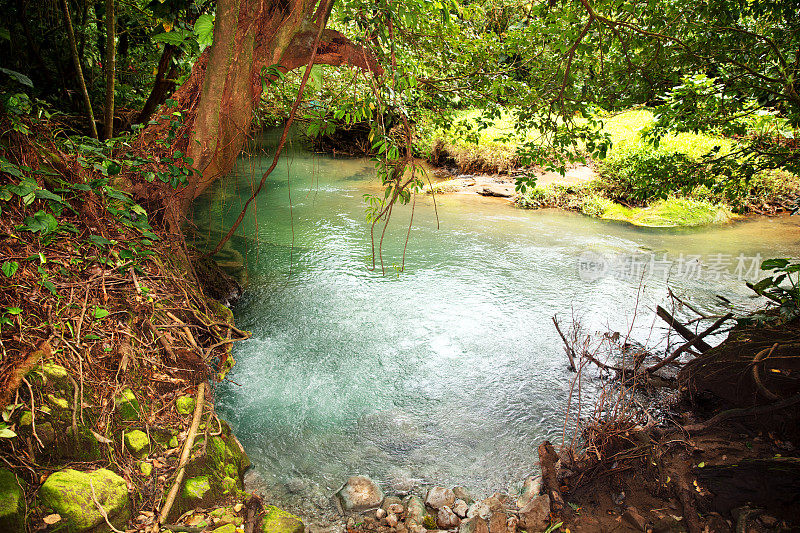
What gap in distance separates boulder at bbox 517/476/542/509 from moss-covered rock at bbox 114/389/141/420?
2314mm

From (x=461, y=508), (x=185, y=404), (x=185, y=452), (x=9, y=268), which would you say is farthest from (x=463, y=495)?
(x=9, y=268)

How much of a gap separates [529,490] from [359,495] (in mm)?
1102

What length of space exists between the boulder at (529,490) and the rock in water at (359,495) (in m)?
0.90

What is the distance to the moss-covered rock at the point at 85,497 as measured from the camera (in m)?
1.83

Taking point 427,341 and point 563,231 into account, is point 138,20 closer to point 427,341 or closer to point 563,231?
point 427,341

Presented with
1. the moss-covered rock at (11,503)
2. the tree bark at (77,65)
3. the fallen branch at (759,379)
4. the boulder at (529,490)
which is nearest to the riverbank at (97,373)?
the moss-covered rock at (11,503)

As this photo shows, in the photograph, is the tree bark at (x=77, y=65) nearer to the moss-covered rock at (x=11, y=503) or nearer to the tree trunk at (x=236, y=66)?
the tree trunk at (x=236, y=66)

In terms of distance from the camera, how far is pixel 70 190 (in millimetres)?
2801

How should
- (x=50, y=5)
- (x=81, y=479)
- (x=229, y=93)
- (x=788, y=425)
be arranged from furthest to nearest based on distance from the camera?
(x=50, y=5) → (x=229, y=93) → (x=788, y=425) → (x=81, y=479)

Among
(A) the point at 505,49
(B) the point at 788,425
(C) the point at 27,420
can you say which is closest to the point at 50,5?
(A) the point at 505,49

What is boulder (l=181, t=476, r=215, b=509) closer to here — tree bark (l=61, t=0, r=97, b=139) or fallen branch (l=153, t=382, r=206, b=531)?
fallen branch (l=153, t=382, r=206, b=531)

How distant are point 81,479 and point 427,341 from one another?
11.5ft

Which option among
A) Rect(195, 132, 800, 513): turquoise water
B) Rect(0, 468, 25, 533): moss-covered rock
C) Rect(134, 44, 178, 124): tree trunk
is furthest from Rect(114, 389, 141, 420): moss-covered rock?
Rect(134, 44, 178, 124): tree trunk

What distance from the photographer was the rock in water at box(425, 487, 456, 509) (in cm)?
287
